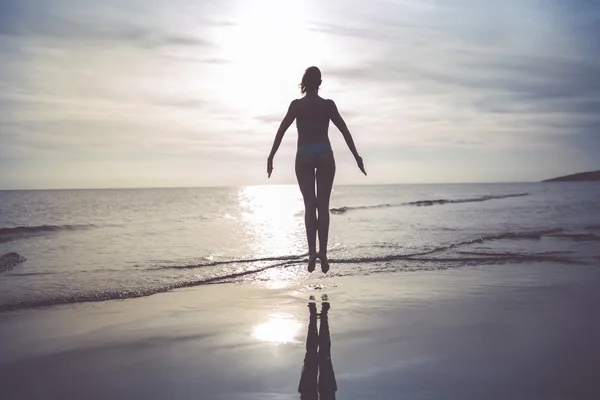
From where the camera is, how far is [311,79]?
779cm

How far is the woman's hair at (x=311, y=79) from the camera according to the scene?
25.6 feet

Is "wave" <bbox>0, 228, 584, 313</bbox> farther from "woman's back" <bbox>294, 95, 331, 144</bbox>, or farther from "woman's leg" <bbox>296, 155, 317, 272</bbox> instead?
"woman's back" <bbox>294, 95, 331, 144</bbox>

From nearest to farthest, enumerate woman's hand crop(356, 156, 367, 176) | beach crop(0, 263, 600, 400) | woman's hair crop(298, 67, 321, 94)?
beach crop(0, 263, 600, 400) → woman's hair crop(298, 67, 321, 94) → woman's hand crop(356, 156, 367, 176)

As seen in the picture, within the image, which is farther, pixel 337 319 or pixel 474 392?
pixel 337 319

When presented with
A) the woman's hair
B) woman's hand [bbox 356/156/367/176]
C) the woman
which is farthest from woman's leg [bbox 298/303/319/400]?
the woman's hair

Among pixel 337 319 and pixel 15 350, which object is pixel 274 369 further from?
pixel 15 350

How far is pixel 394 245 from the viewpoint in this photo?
49.5ft

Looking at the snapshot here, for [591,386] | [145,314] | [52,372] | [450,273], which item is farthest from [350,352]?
[450,273]

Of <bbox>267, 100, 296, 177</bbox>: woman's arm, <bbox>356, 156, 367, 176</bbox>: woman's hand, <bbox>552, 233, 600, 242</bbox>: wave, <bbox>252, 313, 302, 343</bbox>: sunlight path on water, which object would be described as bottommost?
<bbox>552, 233, 600, 242</bbox>: wave

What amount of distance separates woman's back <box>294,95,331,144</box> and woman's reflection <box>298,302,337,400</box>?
3014 millimetres

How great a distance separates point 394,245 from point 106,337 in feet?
35.4

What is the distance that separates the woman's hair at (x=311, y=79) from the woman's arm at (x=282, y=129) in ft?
1.10

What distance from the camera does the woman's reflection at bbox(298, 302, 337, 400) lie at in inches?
148

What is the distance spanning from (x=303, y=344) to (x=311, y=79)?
4319mm
